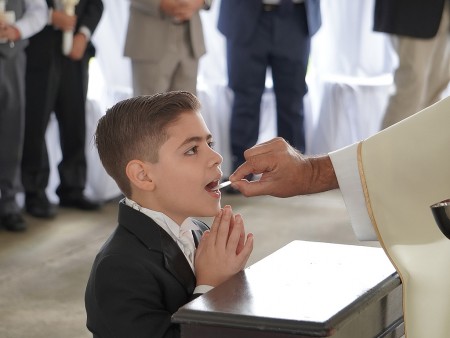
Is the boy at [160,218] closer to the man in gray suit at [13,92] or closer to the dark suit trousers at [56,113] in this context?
the man in gray suit at [13,92]

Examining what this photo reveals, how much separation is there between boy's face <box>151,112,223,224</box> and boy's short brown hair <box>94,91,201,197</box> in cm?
2

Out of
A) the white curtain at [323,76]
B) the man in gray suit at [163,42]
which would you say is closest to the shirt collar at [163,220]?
the man in gray suit at [163,42]

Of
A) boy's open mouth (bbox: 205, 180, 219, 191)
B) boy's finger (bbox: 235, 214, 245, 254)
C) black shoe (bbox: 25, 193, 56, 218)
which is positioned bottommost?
black shoe (bbox: 25, 193, 56, 218)

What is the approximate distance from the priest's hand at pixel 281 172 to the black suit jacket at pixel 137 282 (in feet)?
0.88

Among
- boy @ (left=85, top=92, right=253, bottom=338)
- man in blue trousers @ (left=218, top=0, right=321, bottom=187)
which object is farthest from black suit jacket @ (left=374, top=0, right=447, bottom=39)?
boy @ (left=85, top=92, right=253, bottom=338)

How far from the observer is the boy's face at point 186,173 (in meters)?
2.54

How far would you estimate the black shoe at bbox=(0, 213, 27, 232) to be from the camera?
215 inches

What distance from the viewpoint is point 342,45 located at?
7031mm

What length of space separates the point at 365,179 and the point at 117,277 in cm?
66

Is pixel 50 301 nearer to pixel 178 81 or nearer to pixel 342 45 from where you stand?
pixel 178 81

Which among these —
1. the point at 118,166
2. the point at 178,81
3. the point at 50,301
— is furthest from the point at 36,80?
the point at 118,166

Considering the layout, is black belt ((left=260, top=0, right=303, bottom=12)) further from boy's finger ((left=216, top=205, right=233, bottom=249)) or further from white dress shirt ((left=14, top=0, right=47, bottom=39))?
boy's finger ((left=216, top=205, right=233, bottom=249))

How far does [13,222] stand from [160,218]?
3.08m

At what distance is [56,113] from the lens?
6.05 meters
